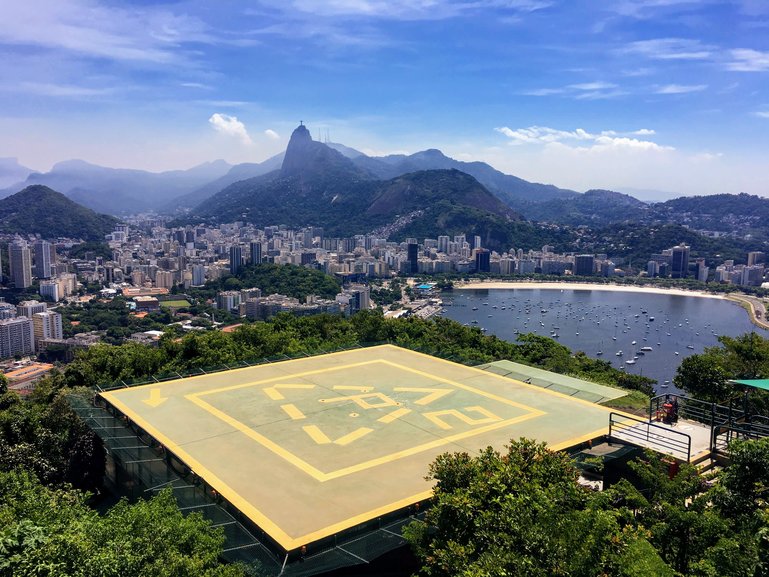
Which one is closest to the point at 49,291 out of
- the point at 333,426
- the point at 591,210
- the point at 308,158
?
the point at 333,426

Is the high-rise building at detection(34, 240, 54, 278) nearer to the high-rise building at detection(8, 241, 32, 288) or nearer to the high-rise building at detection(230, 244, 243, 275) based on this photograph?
the high-rise building at detection(8, 241, 32, 288)

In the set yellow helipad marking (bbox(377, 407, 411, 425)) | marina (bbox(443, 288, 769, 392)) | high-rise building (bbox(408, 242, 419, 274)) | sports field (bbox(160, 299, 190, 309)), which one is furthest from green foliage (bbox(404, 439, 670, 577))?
high-rise building (bbox(408, 242, 419, 274))

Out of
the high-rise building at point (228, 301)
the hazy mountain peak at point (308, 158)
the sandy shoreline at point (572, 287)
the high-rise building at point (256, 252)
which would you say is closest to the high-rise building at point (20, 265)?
the high-rise building at point (228, 301)

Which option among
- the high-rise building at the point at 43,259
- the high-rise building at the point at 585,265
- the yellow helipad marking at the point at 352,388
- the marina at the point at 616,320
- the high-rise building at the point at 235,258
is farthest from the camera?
the high-rise building at the point at 585,265

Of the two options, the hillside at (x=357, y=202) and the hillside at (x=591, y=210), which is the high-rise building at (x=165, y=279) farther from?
the hillside at (x=591, y=210)

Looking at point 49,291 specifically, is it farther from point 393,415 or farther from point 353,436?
point 353,436

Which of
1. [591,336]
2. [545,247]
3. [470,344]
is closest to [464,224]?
[545,247]

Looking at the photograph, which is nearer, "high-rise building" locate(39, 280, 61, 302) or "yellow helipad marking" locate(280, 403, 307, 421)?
"yellow helipad marking" locate(280, 403, 307, 421)

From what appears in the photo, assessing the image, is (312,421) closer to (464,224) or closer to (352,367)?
(352,367)
